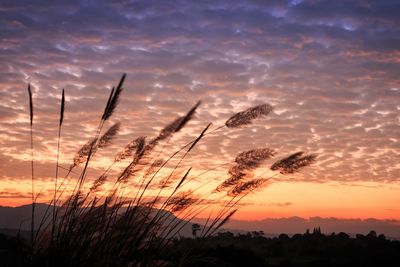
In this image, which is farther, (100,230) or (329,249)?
(329,249)

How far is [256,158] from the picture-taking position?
4.91 metres

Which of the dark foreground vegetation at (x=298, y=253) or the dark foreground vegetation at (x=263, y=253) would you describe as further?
the dark foreground vegetation at (x=298, y=253)

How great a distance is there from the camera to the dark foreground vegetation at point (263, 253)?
187 inches

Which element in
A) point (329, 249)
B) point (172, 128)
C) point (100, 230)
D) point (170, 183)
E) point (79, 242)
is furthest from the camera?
point (329, 249)

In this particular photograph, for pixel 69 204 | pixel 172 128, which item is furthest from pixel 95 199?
pixel 172 128

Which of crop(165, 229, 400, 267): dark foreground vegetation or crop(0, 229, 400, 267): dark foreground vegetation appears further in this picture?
crop(165, 229, 400, 267): dark foreground vegetation

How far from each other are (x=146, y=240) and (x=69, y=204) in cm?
86

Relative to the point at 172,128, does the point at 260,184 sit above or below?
below

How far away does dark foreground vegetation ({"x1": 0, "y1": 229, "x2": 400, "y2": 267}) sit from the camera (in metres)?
4.76

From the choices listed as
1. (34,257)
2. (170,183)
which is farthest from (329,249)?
(34,257)

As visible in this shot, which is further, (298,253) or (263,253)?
(298,253)

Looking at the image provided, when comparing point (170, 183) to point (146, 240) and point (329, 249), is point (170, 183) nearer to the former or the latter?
point (146, 240)

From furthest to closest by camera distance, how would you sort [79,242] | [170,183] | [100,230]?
[170,183] → [100,230] → [79,242]

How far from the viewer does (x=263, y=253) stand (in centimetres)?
1822
